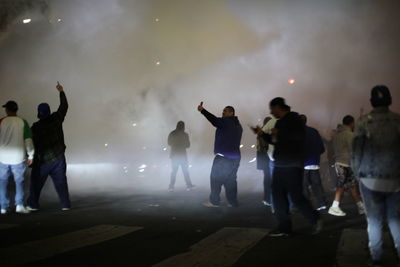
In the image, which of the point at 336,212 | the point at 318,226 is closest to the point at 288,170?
the point at 318,226

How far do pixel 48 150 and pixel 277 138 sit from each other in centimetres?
404

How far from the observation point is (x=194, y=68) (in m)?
19.4

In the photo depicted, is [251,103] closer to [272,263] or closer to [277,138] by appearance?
[277,138]

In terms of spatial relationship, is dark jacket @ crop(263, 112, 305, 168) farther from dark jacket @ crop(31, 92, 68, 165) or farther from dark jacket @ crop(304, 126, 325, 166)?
dark jacket @ crop(31, 92, 68, 165)

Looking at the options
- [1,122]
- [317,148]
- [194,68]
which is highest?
[194,68]

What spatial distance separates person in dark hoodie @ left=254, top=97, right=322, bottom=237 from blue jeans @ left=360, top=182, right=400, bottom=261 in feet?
4.09

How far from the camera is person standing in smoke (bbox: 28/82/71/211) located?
23.2ft

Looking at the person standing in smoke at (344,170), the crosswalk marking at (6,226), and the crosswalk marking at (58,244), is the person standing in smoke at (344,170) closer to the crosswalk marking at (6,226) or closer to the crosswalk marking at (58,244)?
the crosswalk marking at (58,244)

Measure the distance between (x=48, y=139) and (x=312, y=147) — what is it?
4.44 m

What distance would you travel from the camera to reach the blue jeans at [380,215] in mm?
3572

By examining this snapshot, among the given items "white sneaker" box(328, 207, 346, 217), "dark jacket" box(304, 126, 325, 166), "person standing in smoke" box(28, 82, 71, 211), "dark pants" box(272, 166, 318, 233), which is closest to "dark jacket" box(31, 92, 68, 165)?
"person standing in smoke" box(28, 82, 71, 211)

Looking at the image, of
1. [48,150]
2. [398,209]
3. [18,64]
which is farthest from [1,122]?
[18,64]

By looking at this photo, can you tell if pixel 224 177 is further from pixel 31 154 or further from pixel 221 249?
pixel 221 249

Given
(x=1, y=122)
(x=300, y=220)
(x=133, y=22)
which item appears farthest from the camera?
(x=133, y=22)
